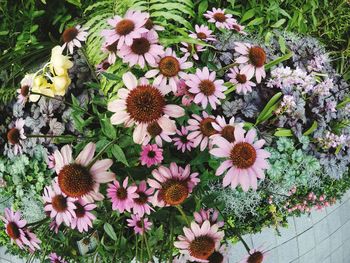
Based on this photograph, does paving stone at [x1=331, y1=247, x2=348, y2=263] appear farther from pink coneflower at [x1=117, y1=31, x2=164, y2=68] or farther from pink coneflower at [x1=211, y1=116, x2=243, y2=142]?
pink coneflower at [x1=117, y1=31, x2=164, y2=68]

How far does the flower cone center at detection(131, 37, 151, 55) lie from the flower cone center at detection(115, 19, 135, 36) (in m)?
0.03

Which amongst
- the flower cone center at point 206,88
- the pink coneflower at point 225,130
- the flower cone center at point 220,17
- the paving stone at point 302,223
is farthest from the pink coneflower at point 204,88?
the paving stone at point 302,223

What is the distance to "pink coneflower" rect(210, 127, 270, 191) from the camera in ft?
3.38

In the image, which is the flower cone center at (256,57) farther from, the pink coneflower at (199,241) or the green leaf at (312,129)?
the pink coneflower at (199,241)

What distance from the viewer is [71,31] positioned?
1491mm

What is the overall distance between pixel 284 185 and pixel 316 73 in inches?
18.2

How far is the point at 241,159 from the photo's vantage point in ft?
3.38

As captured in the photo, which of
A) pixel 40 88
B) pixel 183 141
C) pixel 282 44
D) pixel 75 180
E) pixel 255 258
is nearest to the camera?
pixel 75 180

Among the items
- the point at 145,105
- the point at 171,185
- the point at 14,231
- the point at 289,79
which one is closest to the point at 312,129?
the point at 289,79

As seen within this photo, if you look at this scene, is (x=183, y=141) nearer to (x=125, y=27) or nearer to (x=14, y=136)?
(x=125, y=27)

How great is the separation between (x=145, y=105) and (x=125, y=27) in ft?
0.91

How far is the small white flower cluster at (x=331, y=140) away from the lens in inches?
63.9

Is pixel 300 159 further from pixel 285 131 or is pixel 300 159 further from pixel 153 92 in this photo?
pixel 153 92

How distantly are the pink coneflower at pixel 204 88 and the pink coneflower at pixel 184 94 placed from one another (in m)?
0.02
